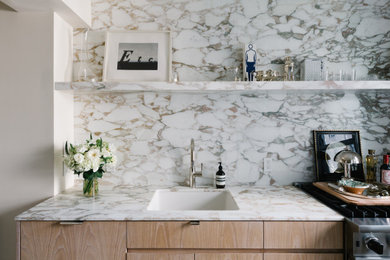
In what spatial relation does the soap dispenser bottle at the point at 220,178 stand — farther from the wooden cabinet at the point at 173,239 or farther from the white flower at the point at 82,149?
the white flower at the point at 82,149

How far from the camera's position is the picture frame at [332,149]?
7.36ft

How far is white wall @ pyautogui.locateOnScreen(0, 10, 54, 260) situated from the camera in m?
1.95

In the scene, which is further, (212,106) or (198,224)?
(212,106)

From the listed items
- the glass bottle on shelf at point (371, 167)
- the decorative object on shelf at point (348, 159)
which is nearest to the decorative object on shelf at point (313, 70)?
the decorative object on shelf at point (348, 159)

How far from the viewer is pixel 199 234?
1572mm

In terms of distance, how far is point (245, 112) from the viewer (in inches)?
90.0

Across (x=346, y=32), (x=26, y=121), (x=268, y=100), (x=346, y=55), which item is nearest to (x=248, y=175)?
(x=268, y=100)

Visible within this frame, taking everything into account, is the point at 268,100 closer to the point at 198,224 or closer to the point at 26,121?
the point at 198,224

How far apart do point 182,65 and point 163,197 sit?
106 centimetres

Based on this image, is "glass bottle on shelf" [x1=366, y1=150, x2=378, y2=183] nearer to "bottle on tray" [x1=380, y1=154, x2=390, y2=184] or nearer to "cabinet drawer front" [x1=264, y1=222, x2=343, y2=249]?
"bottle on tray" [x1=380, y1=154, x2=390, y2=184]

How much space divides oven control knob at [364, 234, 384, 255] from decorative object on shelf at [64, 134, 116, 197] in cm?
161

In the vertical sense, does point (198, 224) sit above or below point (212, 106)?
below

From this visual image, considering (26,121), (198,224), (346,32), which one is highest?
(346,32)

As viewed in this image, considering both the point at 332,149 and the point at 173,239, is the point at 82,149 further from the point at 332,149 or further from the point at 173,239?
→ the point at 332,149
